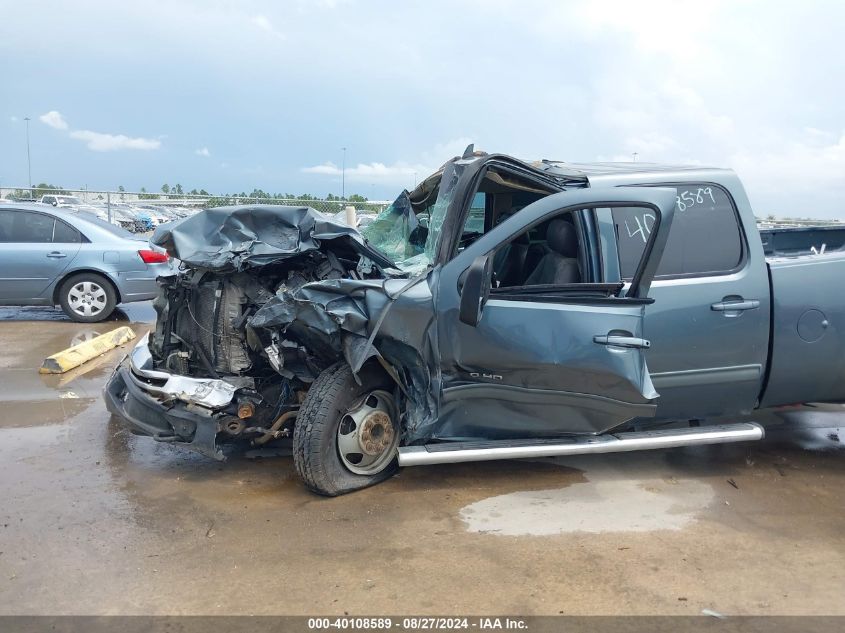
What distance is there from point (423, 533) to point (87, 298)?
7157 millimetres

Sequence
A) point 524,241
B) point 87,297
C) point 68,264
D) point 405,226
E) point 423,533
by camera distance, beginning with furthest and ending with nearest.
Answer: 1. point 87,297
2. point 68,264
3. point 405,226
4. point 524,241
5. point 423,533

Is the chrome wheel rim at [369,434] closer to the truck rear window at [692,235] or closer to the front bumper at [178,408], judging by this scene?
the front bumper at [178,408]

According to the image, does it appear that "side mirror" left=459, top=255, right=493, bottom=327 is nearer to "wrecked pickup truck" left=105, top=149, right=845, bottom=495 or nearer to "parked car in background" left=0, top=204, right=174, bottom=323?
"wrecked pickup truck" left=105, top=149, right=845, bottom=495

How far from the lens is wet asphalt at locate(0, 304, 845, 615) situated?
116 inches

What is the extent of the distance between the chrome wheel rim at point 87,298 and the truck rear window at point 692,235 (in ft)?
24.1

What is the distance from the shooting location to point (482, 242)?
3.70 m

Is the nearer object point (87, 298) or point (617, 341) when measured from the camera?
point (617, 341)

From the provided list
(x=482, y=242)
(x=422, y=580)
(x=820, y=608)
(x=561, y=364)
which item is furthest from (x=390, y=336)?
(x=820, y=608)

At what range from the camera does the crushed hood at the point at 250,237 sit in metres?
3.96

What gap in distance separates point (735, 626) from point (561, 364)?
4.81 ft

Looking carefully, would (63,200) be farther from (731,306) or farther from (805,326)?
(805,326)

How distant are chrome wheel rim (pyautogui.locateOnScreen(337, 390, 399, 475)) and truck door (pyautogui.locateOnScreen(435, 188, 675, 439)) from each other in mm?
373

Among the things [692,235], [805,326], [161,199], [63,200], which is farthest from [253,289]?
[63,200]

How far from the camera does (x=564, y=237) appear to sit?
4.11m
